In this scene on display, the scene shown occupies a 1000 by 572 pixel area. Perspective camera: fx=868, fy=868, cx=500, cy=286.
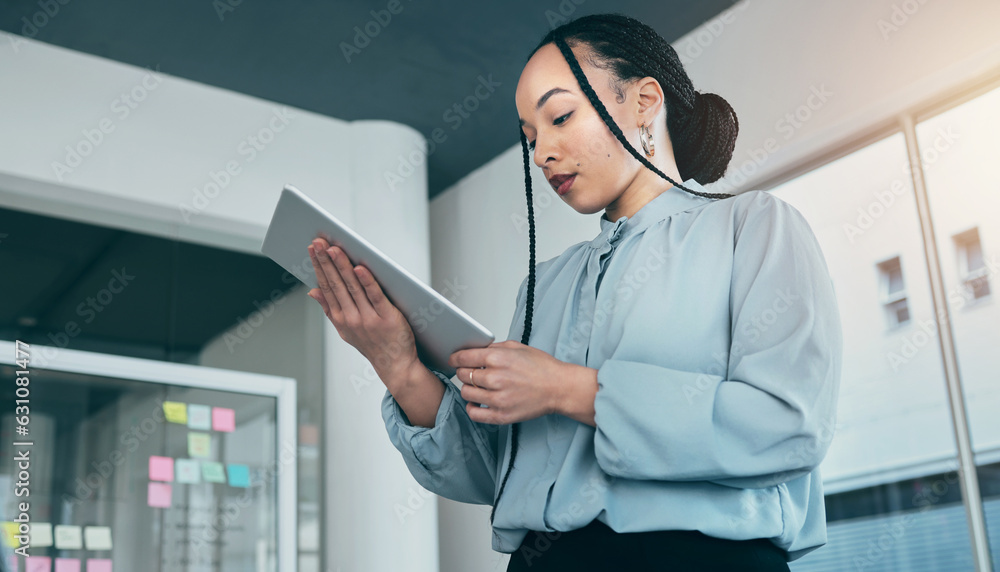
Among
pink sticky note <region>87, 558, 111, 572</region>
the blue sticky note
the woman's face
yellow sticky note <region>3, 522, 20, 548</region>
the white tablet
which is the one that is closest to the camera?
the white tablet

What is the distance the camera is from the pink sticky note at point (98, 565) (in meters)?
2.77

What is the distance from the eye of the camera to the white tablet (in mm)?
945

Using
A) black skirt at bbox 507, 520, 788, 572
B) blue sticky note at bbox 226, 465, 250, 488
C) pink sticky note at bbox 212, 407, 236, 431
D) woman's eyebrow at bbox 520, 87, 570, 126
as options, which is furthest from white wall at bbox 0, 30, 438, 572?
black skirt at bbox 507, 520, 788, 572

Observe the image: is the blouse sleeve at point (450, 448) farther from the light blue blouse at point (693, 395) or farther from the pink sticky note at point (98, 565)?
the pink sticky note at point (98, 565)

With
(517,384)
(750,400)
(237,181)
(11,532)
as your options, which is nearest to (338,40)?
(237,181)

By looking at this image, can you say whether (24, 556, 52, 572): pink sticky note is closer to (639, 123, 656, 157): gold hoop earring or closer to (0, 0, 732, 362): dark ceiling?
(0, 0, 732, 362): dark ceiling

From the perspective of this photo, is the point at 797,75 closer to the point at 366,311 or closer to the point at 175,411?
the point at 366,311

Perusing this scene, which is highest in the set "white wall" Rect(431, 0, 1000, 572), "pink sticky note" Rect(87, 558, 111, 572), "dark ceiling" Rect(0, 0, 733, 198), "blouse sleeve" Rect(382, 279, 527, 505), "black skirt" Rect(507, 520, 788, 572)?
"dark ceiling" Rect(0, 0, 733, 198)

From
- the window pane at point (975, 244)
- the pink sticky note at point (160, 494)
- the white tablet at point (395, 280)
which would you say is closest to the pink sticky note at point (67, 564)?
the pink sticky note at point (160, 494)

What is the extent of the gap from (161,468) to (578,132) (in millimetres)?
2489

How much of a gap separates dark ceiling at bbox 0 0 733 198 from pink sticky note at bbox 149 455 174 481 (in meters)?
1.48

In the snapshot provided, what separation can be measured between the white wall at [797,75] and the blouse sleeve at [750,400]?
1818 millimetres

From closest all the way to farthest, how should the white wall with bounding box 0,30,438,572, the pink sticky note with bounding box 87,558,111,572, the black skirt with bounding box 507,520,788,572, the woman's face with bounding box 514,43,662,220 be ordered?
1. the black skirt with bounding box 507,520,788,572
2. the woman's face with bounding box 514,43,662,220
3. the pink sticky note with bounding box 87,558,111,572
4. the white wall with bounding box 0,30,438,572

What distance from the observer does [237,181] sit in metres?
3.47
